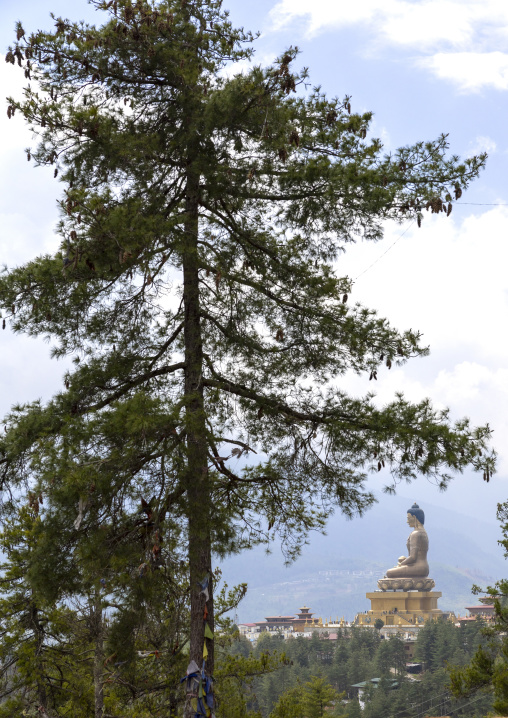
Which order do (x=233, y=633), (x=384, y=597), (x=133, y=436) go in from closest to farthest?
(x=133, y=436), (x=233, y=633), (x=384, y=597)

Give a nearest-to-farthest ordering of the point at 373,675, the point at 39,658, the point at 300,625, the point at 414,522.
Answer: the point at 39,658
the point at 373,675
the point at 414,522
the point at 300,625

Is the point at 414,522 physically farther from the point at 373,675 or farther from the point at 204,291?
the point at 204,291

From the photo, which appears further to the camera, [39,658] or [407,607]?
[407,607]

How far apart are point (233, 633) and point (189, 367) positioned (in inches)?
290

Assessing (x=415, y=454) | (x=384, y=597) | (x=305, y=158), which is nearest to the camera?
(x=415, y=454)

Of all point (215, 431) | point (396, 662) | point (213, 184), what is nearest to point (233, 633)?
point (215, 431)

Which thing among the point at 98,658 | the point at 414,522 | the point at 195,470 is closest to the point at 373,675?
the point at 414,522

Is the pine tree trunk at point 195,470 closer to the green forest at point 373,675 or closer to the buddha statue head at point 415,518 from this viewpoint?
the green forest at point 373,675

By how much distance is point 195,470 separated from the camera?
757cm

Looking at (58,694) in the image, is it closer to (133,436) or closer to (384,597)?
(133,436)

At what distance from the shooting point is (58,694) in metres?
12.0

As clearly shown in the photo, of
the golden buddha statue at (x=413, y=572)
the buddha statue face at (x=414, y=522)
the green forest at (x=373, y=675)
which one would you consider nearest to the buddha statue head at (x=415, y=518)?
the buddha statue face at (x=414, y=522)

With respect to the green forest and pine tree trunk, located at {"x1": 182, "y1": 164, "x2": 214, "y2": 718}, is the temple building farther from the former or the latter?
pine tree trunk, located at {"x1": 182, "y1": 164, "x2": 214, "y2": 718}

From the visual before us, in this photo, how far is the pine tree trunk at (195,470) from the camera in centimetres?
741
